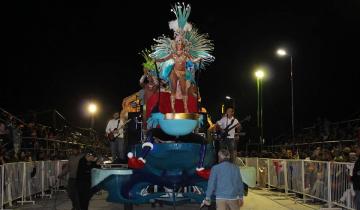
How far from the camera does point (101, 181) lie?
10.8m

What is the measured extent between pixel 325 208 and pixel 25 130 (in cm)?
1143

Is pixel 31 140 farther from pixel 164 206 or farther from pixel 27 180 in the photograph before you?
pixel 164 206

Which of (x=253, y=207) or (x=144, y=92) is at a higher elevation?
(x=144, y=92)

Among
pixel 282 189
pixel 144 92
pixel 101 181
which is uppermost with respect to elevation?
pixel 144 92

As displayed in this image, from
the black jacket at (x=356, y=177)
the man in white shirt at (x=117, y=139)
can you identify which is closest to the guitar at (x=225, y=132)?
the black jacket at (x=356, y=177)

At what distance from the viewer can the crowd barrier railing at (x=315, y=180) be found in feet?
44.0

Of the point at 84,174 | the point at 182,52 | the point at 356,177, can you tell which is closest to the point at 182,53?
the point at 182,52

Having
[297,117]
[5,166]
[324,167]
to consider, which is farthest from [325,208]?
[297,117]

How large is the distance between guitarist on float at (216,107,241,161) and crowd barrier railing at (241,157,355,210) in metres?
3.01

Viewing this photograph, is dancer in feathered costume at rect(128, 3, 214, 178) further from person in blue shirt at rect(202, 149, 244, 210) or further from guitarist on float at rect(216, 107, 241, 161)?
person in blue shirt at rect(202, 149, 244, 210)

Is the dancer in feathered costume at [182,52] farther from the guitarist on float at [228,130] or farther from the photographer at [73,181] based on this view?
the photographer at [73,181]

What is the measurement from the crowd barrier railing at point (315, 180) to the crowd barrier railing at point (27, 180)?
7.76 meters

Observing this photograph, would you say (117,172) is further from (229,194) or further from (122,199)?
(229,194)

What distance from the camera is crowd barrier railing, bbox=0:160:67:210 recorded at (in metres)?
14.4
